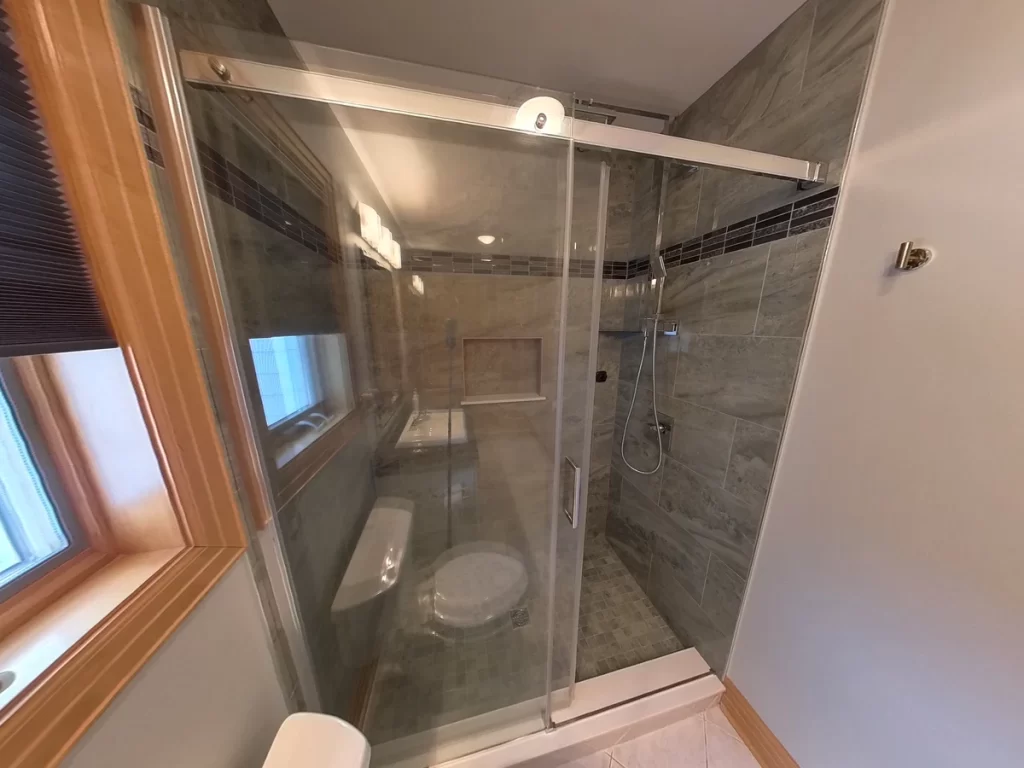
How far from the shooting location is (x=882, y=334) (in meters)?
0.83

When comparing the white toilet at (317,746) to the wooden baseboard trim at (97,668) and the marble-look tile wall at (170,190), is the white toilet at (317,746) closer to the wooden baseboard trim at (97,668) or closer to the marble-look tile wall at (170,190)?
the marble-look tile wall at (170,190)

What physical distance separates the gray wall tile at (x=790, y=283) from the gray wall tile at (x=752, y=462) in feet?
1.16

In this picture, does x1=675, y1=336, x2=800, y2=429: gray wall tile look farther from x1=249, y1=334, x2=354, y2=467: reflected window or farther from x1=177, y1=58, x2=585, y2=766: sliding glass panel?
x1=249, y1=334, x2=354, y2=467: reflected window

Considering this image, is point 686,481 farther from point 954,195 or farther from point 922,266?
point 954,195

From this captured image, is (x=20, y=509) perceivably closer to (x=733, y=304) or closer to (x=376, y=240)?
(x=376, y=240)

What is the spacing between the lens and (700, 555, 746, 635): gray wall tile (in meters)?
1.29

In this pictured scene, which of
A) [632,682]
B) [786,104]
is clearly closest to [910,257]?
[786,104]

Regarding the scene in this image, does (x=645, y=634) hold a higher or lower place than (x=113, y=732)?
lower

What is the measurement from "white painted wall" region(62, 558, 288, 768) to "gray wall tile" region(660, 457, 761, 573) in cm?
154

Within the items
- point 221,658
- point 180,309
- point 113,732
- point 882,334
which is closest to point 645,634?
point 882,334

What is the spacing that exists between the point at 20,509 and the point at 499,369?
1.36 meters

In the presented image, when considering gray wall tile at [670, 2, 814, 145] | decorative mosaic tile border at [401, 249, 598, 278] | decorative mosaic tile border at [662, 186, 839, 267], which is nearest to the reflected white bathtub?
decorative mosaic tile border at [401, 249, 598, 278]

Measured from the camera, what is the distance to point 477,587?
1.46 metres

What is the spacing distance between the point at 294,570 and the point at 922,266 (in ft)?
5.74
